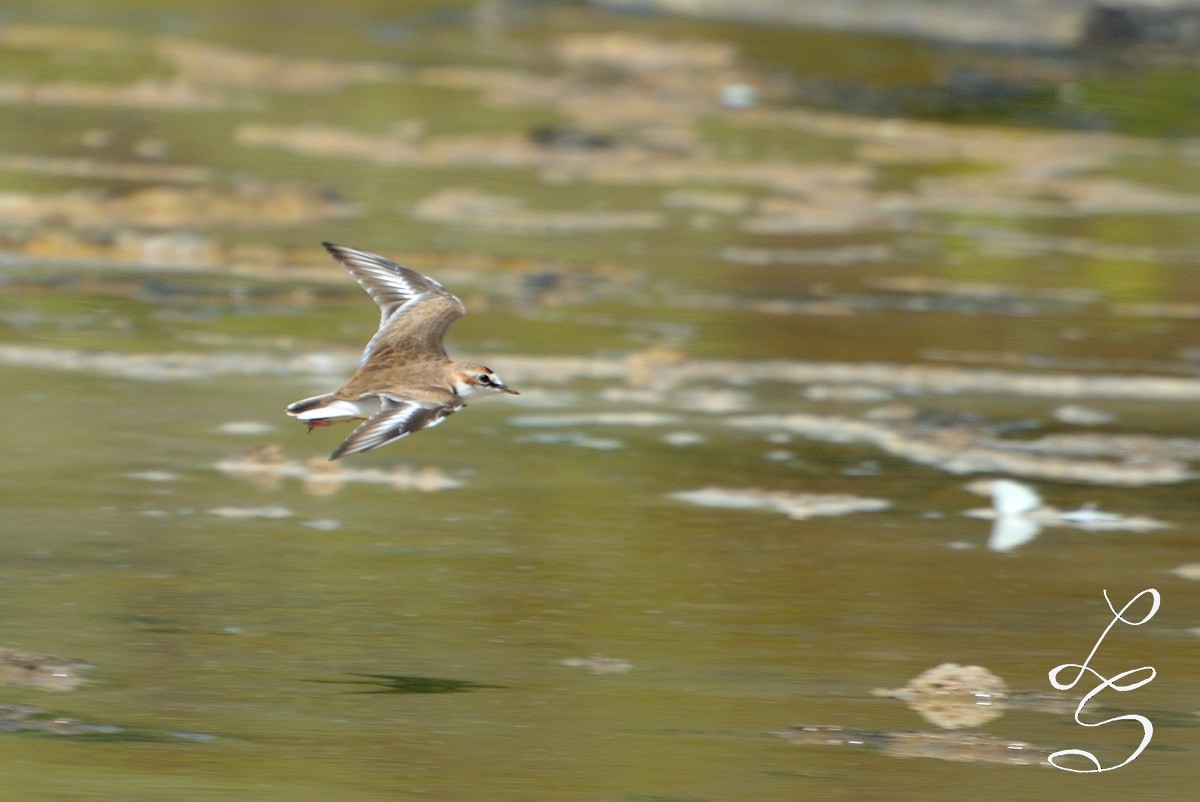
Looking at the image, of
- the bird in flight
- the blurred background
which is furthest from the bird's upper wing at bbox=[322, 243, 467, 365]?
the blurred background

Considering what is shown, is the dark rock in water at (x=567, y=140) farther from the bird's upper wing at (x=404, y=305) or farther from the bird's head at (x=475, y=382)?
the bird's head at (x=475, y=382)

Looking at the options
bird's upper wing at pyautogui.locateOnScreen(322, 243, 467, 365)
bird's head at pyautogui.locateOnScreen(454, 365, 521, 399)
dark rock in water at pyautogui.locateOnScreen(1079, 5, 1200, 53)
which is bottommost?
bird's head at pyautogui.locateOnScreen(454, 365, 521, 399)

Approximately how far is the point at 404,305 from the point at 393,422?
114cm

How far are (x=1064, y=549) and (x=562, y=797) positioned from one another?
3.26 meters

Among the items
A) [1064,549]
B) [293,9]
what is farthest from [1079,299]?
[293,9]

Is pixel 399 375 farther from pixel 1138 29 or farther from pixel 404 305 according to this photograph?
pixel 1138 29

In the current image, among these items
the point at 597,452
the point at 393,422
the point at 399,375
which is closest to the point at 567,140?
the point at 597,452

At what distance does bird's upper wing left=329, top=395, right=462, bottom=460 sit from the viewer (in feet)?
19.5

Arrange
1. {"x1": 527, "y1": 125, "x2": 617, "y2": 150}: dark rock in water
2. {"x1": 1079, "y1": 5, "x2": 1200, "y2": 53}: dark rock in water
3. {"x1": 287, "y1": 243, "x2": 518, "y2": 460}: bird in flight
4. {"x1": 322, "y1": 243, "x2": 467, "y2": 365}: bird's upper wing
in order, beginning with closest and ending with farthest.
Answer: {"x1": 287, "y1": 243, "x2": 518, "y2": 460}: bird in flight < {"x1": 322, "y1": 243, "x2": 467, "y2": 365}: bird's upper wing < {"x1": 527, "y1": 125, "x2": 617, "y2": 150}: dark rock in water < {"x1": 1079, "y1": 5, "x2": 1200, "y2": 53}: dark rock in water

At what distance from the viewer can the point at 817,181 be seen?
17234 millimetres

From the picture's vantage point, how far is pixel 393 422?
607 centimetres

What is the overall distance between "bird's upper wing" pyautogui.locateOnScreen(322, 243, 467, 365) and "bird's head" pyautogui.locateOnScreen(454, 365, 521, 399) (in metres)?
0.30

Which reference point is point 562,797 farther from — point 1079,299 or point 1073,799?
point 1079,299

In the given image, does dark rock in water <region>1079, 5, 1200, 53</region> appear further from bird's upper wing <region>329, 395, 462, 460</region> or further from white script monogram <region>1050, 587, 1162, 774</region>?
bird's upper wing <region>329, 395, 462, 460</region>
